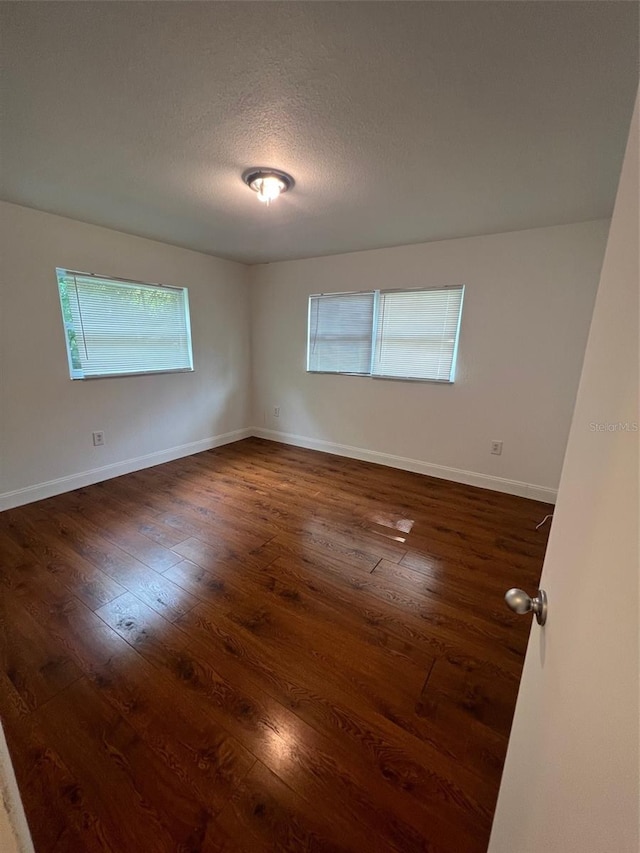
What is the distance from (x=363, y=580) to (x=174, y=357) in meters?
2.99

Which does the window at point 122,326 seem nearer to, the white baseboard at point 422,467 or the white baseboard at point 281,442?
the white baseboard at point 281,442

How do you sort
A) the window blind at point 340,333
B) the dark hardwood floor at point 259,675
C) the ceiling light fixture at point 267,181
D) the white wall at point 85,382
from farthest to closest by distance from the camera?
the window blind at point 340,333, the white wall at point 85,382, the ceiling light fixture at point 267,181, the dark hardwood floor at point 259,675

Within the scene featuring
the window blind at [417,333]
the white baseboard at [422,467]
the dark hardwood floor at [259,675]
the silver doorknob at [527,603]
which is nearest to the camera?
the silver doorknob at [527,603]

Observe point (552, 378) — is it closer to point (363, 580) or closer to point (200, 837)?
point (363, 580)

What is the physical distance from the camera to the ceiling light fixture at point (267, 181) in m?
1.80

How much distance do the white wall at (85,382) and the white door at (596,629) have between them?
3.38 meters

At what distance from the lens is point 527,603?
2.23 feet

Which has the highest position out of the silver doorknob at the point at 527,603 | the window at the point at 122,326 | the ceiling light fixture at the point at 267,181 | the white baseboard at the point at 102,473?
the ceiling light fixture at the point at 267,181

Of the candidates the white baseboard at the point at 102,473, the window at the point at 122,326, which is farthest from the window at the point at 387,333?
the white baseboard at the point at 102,473

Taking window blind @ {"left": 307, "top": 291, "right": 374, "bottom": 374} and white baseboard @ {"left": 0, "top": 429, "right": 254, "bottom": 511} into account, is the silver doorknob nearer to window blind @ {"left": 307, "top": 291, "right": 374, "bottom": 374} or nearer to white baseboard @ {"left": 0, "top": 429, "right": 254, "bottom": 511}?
window blind @ {"left": 307, "top": 291, "right": 374, "bottom": 374}

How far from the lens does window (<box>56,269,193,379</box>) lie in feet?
9.05

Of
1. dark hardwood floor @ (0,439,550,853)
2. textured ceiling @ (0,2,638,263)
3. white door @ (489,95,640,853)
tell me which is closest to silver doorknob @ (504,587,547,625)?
white door @ (489,95,640,853)

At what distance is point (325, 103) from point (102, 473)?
3279 mm

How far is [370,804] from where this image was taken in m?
0.99
